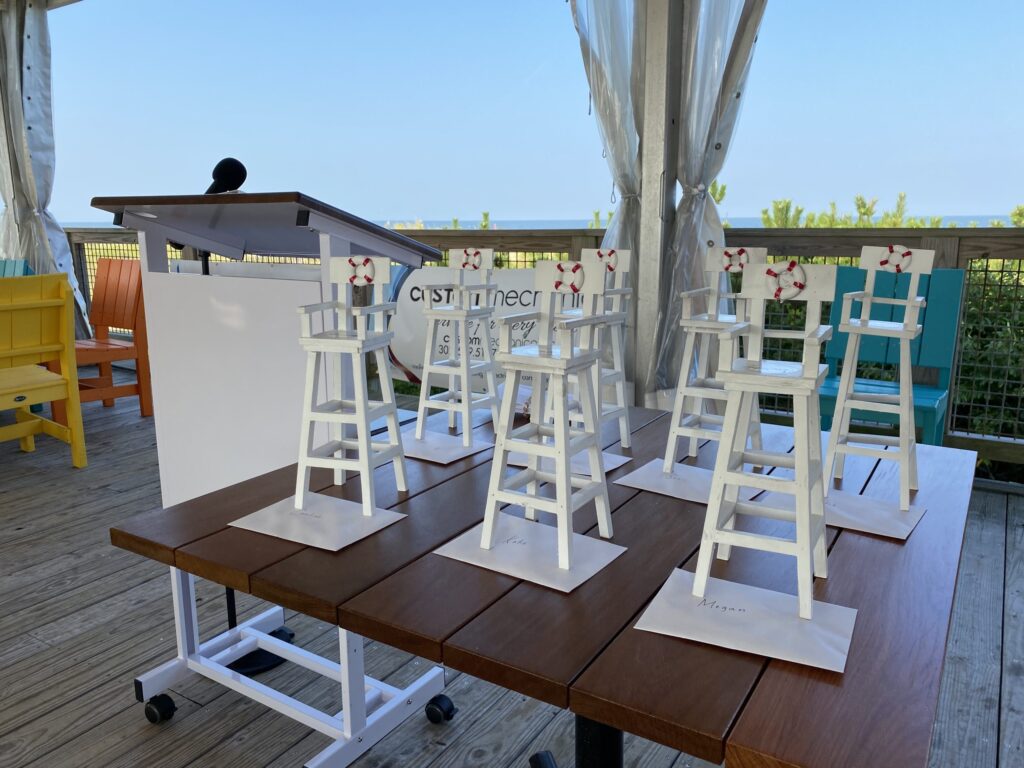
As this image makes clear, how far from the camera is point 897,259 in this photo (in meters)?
1.64

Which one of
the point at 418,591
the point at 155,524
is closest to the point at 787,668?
the point at 418,591

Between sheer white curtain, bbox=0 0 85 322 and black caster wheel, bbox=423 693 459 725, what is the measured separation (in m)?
5.62

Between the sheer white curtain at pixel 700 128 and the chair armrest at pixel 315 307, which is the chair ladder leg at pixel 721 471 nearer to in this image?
the chair armrest at pixel 315 307

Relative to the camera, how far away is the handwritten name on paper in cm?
114

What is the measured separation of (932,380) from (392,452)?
273 cm

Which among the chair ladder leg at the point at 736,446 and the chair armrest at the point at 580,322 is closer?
the chair ladder leg at the point at 736,446

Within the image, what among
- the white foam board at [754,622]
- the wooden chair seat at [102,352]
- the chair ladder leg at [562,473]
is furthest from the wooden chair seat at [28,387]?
the white foam board at [754,622]

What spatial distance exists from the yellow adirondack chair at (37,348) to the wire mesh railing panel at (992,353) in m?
4.51

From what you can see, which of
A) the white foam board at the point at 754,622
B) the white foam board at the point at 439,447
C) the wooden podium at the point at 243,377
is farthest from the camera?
the white foam board at the point at 439,447

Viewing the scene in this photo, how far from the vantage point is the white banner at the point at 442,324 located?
4.12 m

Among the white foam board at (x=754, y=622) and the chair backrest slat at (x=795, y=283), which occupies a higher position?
the chair backrest slat at (x=795, y=283)

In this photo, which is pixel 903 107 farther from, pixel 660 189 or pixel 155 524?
pixel 155 524

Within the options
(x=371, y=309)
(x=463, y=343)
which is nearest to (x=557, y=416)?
(x=371, y=309)

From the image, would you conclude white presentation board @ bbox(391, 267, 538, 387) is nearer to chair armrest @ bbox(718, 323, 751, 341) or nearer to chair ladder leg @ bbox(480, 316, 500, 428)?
chair ladder leg @ bbox(480, 316, 500, 428)
